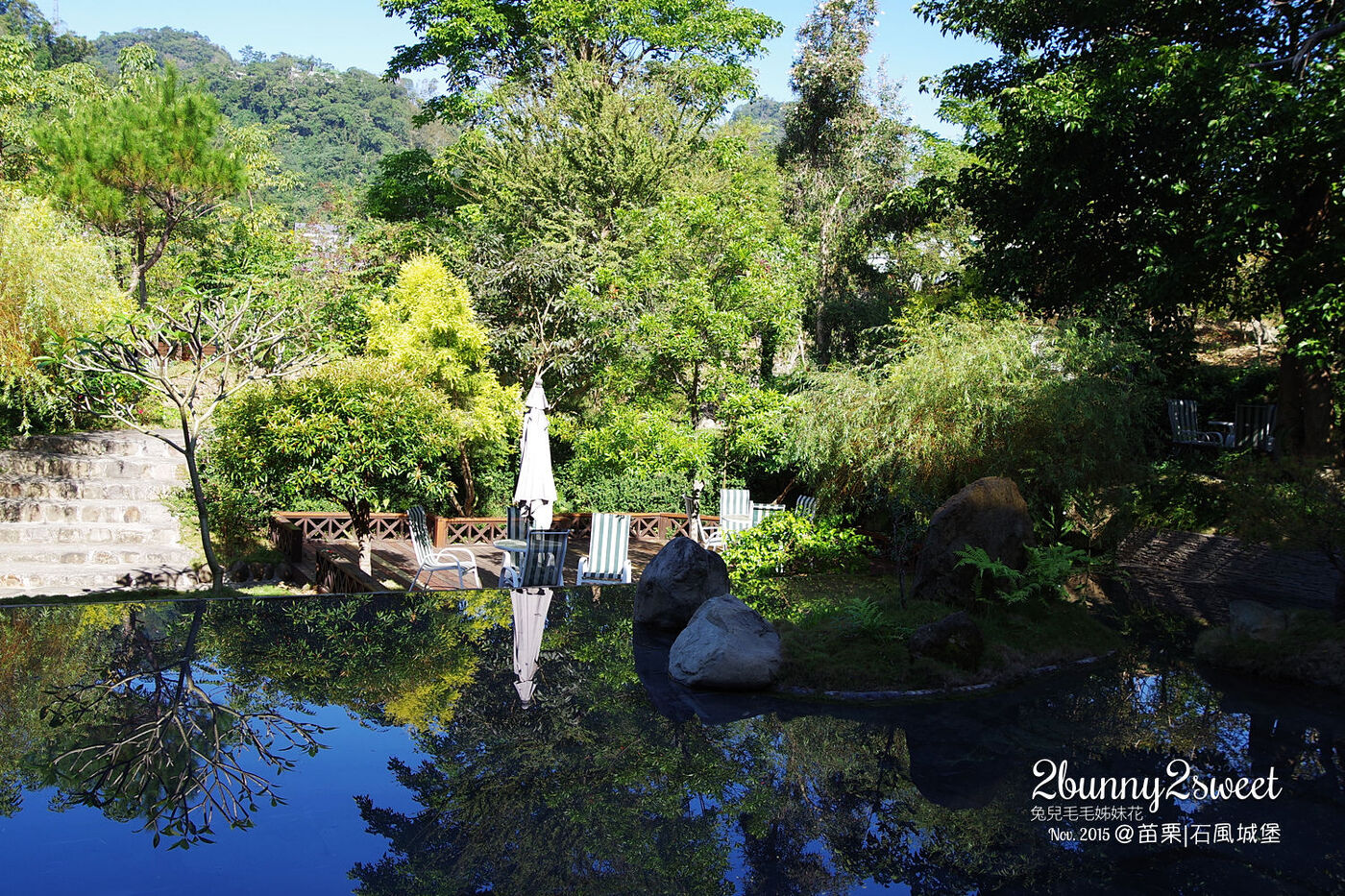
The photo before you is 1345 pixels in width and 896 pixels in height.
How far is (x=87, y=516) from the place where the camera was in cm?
1187

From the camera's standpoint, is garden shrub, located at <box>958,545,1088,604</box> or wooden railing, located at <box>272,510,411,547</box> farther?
wooden railing, located at <box>272,510,411,547</box>

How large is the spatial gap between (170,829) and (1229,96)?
1058 centimetres

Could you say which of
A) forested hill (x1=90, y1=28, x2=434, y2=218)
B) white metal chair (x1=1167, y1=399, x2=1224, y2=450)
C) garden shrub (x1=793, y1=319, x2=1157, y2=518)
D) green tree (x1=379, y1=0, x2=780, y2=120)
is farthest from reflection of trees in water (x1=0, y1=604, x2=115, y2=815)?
forested hill (x1=90, y1=28, x2=434, y2=218)

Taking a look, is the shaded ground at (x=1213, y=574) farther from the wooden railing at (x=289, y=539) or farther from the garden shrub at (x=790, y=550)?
the wooden railing at (x=289, y=539)

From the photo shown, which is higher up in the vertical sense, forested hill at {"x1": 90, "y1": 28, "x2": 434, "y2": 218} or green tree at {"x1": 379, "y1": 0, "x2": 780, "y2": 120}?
forested hill at {"x1": 90, "y1": 28, "x2": 434, "y2": 218}

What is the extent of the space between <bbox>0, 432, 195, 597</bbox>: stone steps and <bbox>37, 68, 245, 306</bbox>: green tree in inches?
208

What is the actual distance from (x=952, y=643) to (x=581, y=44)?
62.0 ft

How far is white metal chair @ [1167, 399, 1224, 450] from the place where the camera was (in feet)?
41.8

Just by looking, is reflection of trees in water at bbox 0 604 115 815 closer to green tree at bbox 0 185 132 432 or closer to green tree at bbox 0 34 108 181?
green tree at bbox 0 185 132 432

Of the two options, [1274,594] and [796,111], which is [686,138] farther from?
[1274,594]

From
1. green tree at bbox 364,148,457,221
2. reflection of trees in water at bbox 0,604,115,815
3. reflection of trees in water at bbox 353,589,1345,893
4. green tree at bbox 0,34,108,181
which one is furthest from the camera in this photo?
green tree at bbox 364,148,457,221

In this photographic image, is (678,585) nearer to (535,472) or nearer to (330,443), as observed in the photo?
(535,472)

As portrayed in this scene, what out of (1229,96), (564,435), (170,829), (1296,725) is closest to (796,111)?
(564,435)

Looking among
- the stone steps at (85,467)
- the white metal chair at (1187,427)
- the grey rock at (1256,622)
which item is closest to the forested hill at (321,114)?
the stone steps at (85,467)
